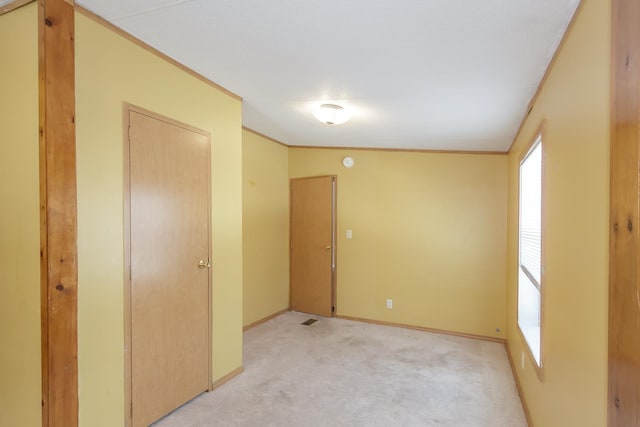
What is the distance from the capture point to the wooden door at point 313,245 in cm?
472

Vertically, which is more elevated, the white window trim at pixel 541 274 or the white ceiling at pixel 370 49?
the white ceiling at pixel 370 49

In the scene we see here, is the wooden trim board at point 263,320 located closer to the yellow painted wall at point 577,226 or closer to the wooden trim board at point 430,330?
the wooden trim board at point 430,330

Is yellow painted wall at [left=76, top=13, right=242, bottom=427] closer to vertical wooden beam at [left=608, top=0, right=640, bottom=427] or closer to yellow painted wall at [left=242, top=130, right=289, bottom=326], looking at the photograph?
yellow painted wall at [left=242, top=130, right=289, bottom=326]

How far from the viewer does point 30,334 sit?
65.9 inches

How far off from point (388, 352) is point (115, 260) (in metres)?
2.73

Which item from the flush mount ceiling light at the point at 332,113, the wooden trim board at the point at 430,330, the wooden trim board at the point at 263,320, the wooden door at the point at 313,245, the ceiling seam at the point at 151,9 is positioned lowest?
the wooden trim board at the point at 430,330

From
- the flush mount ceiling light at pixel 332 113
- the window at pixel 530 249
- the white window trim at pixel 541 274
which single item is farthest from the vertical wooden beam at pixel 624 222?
the flush mount ceiling light at pixel 332 113

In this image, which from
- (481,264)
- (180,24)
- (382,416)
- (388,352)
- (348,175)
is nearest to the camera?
(180,24)

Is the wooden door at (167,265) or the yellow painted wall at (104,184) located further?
the wooden door at (167,265)

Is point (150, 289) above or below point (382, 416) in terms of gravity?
above

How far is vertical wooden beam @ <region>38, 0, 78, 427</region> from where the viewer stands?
62.9 inches

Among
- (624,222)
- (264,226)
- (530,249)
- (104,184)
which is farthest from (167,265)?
(530,249)

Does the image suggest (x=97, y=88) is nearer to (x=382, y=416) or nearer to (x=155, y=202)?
(x=155, y=202)

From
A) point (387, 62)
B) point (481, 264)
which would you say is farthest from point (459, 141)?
point (387, 62)
